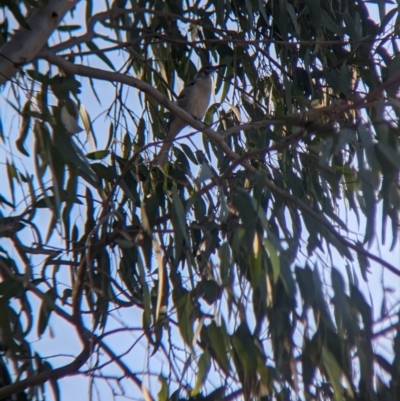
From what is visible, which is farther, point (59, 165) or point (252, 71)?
point (252, 71)

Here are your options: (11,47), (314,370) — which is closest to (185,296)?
(314,370)

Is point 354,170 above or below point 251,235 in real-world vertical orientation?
above

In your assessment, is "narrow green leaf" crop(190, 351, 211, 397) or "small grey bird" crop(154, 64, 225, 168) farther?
"small grey bird" crop(154, 64, 225, 168)

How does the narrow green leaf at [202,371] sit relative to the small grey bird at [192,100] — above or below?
below

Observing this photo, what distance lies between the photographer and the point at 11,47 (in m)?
2.46

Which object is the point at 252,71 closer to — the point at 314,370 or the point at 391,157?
the point at 391,157

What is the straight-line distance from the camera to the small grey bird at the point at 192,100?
9.21ft

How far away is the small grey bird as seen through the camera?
9.21 feet

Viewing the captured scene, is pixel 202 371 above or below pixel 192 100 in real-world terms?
below

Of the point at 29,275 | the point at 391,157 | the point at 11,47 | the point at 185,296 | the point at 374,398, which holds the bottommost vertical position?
the point at 374,398

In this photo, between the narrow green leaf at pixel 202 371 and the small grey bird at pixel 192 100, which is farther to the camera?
the small grey bird at pixel 192 100

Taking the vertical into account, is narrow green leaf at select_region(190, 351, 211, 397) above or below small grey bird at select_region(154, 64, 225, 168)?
below

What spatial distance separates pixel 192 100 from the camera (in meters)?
4.73

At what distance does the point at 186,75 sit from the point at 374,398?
1.71m
